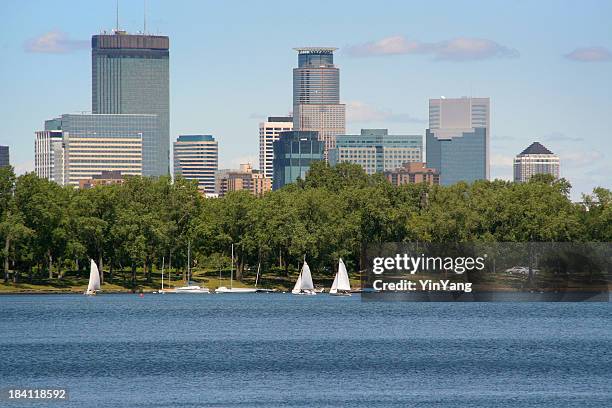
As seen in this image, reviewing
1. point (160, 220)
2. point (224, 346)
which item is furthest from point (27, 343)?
point (160, 220)

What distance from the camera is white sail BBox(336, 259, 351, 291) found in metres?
183

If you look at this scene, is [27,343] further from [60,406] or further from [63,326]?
[60,406]

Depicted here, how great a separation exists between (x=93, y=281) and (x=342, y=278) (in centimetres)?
3260

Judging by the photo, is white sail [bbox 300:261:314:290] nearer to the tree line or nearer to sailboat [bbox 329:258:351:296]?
sailboat [bbox 329:258:351:296]

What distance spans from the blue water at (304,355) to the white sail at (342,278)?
20042mm

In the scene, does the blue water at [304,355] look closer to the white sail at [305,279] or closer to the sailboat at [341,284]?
the sailboat at [341,284]

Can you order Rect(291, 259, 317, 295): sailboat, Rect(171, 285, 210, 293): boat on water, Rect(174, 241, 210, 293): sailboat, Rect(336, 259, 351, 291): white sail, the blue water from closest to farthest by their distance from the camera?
the blue water → Rect(336, 259, 351, 291): white sail → Rect(291, 259, 317, 295): sailboat → Rect(174, 241, 210, 293): sailboat → Rect(171, 285, 210, 293): boat on water

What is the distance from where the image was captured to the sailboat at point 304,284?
187750 millimetres

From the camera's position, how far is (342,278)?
184 m

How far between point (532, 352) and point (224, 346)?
76.7 ft

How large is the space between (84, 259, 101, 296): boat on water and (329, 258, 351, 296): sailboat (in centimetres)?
3148

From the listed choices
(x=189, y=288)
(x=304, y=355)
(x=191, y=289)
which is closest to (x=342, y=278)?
(x=191, y=289)

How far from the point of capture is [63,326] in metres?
128

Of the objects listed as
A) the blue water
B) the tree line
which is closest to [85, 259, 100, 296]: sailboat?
the tree line
